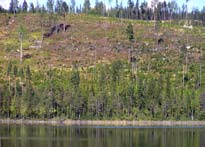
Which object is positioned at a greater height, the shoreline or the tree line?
the tree line

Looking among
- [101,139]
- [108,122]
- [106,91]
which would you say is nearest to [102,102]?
[108,122]

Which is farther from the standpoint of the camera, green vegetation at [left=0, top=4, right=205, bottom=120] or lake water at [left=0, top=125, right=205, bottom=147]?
green vegetation at [left=0, top=4, right=205, bottom=120]

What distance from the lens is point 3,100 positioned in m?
128

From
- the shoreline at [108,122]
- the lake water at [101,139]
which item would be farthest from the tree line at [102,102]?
the lake water at [101,139]

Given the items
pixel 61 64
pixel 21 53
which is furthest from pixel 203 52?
pixel 21 53

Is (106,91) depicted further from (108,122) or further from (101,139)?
(101,139)

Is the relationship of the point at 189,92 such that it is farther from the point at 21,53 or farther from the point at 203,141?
the point at 21,53

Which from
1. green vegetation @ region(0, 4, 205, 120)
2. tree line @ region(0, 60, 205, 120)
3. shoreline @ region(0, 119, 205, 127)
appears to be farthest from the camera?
green vegetation @ region(0, 4, 205, 120)

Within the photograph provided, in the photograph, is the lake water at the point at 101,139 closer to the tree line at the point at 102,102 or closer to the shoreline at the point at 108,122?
the shoreline at the point at 108,122

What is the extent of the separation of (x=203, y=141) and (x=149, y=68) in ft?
295

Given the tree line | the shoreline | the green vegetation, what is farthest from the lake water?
the green vegetation

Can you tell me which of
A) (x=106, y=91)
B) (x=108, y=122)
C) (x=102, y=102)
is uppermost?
(x=106, y=91)

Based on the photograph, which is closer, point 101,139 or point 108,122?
point 101,139

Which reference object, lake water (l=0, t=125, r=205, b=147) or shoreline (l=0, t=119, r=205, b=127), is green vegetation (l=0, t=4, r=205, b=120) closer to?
shoreline (l=0, t=119, r=205, b=127)
